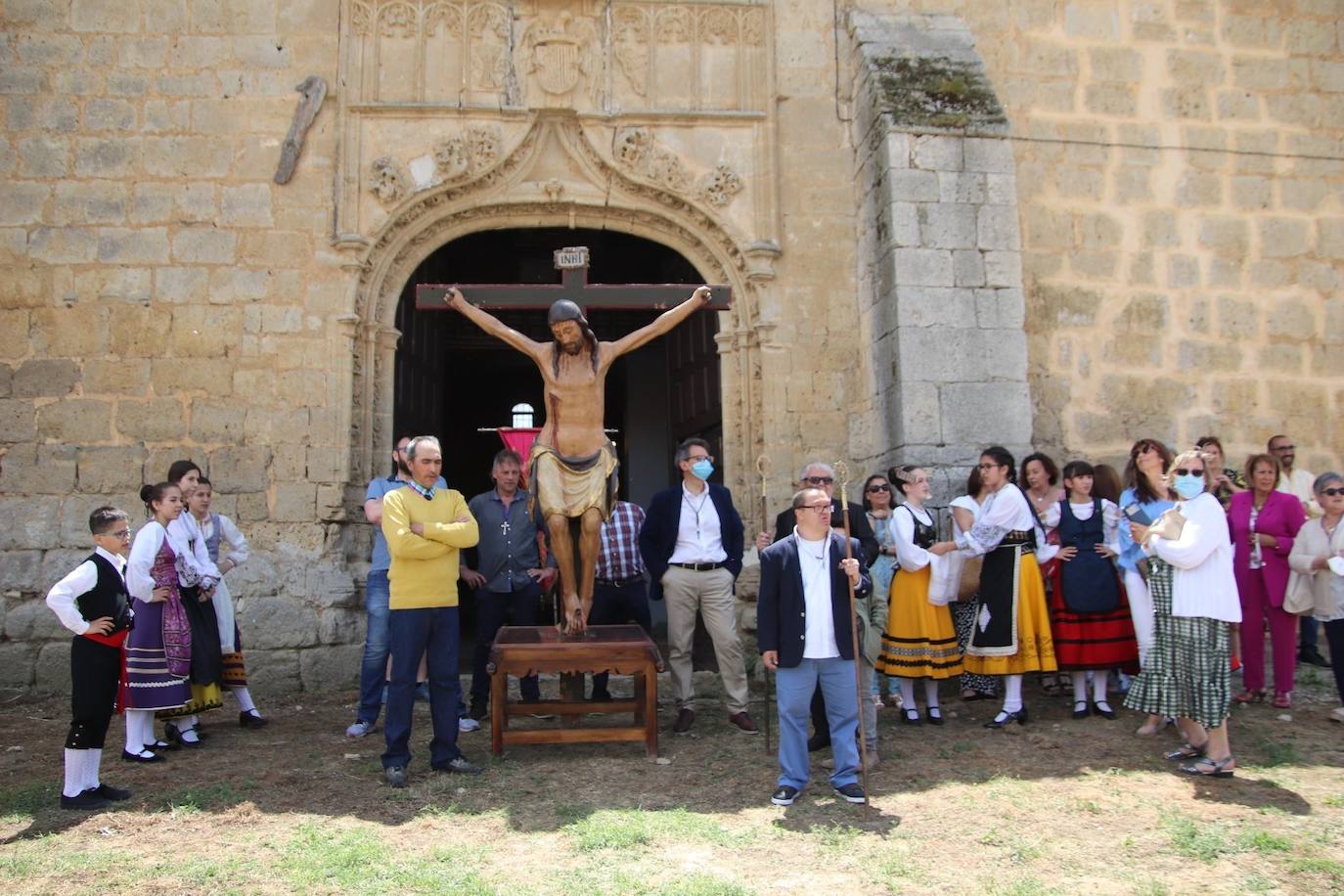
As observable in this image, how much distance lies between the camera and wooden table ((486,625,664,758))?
4.91 meters

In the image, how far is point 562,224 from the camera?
302 inches

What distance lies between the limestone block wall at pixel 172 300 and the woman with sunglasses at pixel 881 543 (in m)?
3.62

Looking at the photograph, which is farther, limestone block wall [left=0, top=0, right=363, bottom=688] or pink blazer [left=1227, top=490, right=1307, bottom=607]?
limestone block wall [left=0, top=0, right=363, bottom=688]

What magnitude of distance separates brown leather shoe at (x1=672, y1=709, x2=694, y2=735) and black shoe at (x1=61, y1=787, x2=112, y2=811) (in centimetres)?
273

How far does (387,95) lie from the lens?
737cm

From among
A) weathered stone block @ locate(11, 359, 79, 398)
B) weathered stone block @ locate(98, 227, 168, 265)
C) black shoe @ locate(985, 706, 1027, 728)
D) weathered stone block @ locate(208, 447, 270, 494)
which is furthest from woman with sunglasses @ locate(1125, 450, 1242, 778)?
weathered stone block @ locate(11, 359, 79, 398)

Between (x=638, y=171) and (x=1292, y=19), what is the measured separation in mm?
5418

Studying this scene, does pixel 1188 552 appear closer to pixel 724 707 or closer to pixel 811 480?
pixel 811 480

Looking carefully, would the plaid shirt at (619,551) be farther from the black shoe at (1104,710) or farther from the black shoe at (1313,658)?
the black shoe at (1313,658)

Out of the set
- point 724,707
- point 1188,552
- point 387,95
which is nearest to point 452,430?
point 387,95

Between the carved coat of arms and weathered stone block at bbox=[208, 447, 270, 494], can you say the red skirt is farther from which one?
weathered stone block at bbox=[208, 447, 270, 494]

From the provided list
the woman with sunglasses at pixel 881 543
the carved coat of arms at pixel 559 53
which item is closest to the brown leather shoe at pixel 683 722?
the woman with sunglasses at pixel 881 543

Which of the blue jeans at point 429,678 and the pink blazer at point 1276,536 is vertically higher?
the pink blazer at point 1276,536

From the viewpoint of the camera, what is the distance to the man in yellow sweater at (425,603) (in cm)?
462
